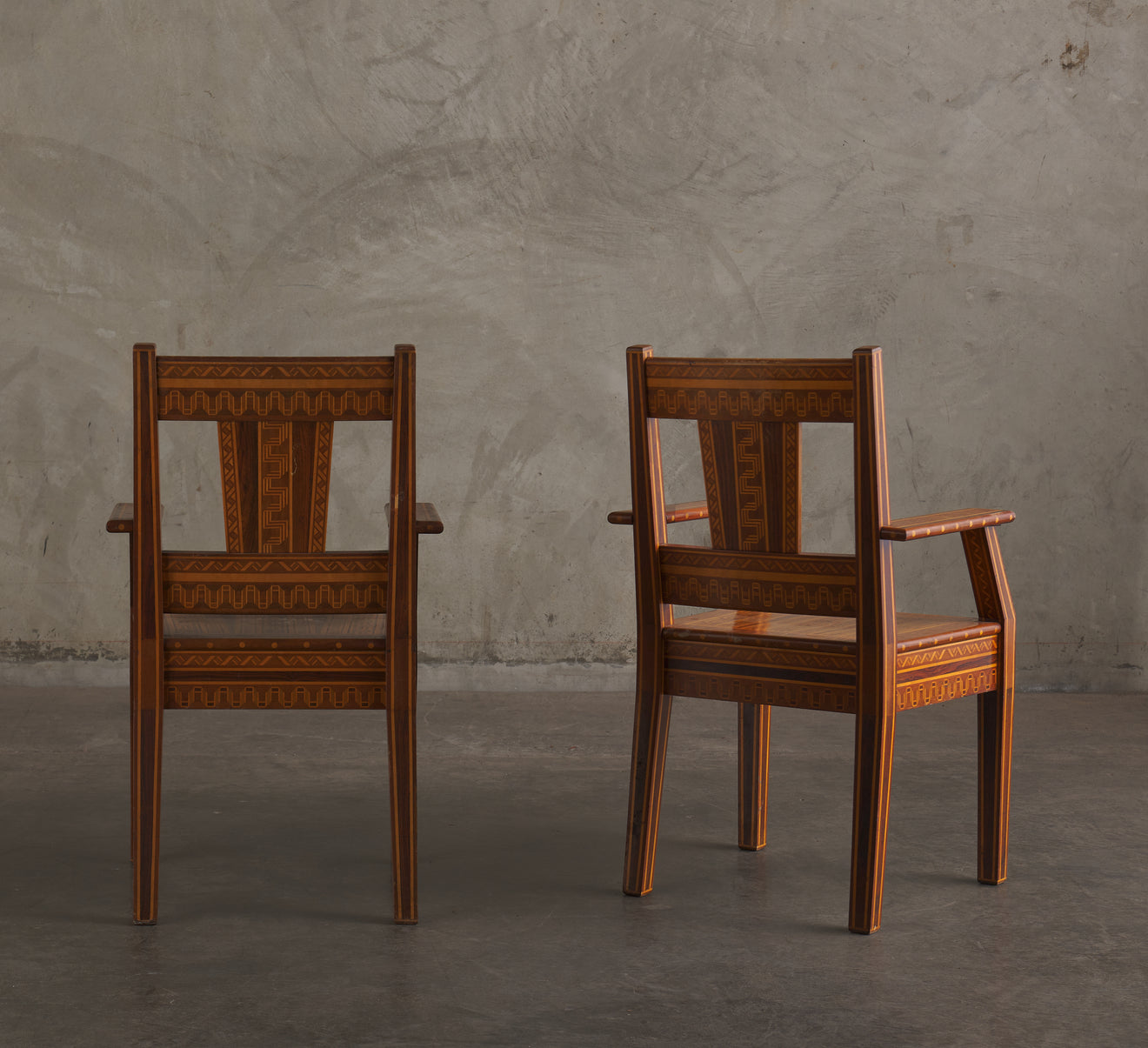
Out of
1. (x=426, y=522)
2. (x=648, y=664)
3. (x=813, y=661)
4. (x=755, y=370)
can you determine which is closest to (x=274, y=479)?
(x=426, y=522)

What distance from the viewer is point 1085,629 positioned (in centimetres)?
502

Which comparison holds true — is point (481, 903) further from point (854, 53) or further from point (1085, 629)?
point (854, 53)

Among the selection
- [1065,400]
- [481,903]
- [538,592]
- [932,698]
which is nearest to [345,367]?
[481,903]

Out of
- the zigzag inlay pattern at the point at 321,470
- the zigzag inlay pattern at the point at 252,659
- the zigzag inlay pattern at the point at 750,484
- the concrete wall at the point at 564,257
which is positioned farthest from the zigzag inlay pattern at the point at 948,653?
the concrete wall at the point at 564,257

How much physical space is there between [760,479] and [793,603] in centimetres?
25

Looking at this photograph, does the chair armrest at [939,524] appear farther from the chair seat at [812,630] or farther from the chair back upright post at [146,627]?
the chair back upright post at [146,627]

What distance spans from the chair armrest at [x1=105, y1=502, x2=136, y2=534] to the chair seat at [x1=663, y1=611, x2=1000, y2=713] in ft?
3.38

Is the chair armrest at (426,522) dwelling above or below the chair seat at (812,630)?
above

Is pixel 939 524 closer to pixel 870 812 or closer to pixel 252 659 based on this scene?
pixel 870 812

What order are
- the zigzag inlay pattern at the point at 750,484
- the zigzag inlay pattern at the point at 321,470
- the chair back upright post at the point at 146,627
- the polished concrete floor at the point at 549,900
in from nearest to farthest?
the polished concrete floor at the point at 549,900 → the chair back upright post at the point at 146,627 → the zigzag inlay pattern at the point at 750,484 → the zigzag inlay pattern at the point at 321,470

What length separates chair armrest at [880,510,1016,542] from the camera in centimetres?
255

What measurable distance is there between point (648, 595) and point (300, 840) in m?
1.01

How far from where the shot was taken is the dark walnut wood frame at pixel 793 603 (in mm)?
2609

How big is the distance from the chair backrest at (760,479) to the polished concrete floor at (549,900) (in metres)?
0.62
